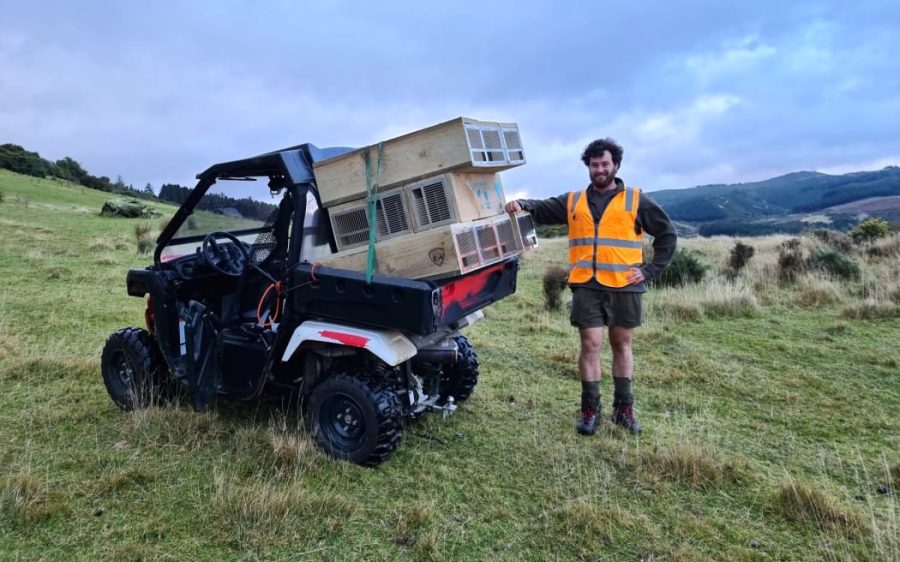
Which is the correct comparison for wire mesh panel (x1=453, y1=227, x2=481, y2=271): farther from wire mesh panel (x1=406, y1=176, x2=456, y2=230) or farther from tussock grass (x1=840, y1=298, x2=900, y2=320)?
tussock grass (x1=840, y1=298, x2=900, y2=320)

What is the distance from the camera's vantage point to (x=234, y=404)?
4.68 m

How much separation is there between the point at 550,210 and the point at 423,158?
1.39 metres

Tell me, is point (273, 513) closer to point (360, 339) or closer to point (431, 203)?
point (360, 339)

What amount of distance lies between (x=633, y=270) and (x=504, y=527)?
2.06m

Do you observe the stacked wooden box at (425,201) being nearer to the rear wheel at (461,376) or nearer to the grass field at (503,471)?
the rear wheel at (461,376)

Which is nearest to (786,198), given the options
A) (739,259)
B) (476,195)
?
(739,259)

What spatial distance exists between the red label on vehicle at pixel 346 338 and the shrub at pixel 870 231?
17755 mm

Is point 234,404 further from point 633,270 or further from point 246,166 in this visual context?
point 633,270

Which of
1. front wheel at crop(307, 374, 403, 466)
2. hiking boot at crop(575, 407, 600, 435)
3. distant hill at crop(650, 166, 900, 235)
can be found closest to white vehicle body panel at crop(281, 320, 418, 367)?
front wheel at crop(307, 374, 403, 466)

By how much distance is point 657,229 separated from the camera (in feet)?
13.7

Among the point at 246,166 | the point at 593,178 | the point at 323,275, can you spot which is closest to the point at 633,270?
the point at 593,178

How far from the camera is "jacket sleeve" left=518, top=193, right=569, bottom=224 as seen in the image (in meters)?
4.29

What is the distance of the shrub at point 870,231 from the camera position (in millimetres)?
16688

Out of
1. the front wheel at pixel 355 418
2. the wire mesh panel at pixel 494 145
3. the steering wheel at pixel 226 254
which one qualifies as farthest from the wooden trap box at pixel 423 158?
the front wheel at pixel 355 418
